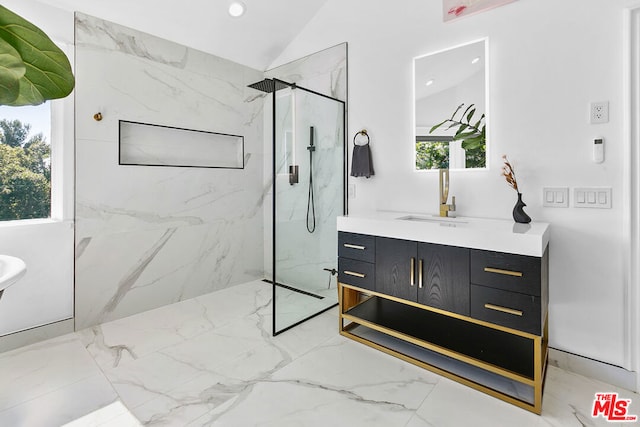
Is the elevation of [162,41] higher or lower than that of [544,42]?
higher

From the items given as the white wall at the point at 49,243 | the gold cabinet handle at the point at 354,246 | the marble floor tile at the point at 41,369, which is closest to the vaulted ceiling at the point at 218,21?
the white wall at the point at 49,243

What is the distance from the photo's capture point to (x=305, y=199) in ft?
8.52

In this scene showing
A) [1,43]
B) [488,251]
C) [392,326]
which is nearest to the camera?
[1,43]

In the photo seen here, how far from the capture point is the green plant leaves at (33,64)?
0.31m

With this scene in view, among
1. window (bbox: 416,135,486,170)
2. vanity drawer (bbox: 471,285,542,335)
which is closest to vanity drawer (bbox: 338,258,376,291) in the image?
vanity drawer (bbox: 471,285,542,335)

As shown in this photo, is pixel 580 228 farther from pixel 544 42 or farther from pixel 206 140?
pixel 206 140

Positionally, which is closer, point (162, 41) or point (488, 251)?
point (488, 251)

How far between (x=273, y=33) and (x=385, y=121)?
1473 millimetres

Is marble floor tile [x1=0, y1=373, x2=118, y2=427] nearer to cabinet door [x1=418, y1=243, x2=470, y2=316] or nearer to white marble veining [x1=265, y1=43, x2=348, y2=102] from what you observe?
cabinet door [x1=418, y1=243, x2=470, y2=316]

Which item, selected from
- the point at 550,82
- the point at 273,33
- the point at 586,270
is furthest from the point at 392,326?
the point at 273,33

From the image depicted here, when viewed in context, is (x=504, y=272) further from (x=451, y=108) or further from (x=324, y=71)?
(x=324, y=71)

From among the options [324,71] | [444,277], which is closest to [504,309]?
[444,277]

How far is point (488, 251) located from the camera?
171 cm

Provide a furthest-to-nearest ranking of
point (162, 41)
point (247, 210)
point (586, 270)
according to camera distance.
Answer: point (247, 210) → point (162, 41) → point (586, 270)
